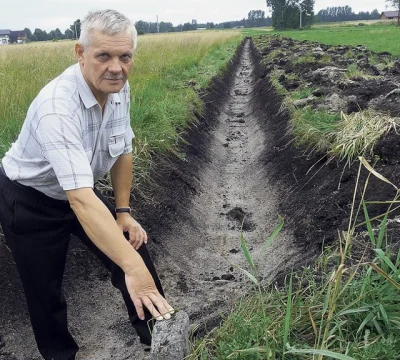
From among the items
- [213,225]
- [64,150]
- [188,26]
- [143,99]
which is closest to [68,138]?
[64,150]

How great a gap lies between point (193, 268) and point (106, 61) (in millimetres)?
2512

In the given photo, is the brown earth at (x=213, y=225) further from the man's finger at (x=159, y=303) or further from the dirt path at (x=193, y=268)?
the man's finger at (x=159, y=303)

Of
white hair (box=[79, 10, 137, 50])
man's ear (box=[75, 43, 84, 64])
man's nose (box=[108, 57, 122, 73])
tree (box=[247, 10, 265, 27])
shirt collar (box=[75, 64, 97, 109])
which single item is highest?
tree (box=[247, 10, 265, 27])

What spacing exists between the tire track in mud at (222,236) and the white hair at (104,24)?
164cm

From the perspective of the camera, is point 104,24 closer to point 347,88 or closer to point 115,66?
point 115,66

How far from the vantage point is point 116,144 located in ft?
7.97

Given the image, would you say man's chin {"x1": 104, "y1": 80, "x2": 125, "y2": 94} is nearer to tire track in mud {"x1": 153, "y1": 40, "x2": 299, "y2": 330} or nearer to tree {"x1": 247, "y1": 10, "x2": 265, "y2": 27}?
tire track in mud {"x1": 153, "y1": 40, "x2": 299, "y2": 330}

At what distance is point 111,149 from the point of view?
240 cm

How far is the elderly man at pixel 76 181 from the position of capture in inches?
73.1

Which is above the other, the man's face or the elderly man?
the man's face

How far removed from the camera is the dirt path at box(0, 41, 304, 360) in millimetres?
3184

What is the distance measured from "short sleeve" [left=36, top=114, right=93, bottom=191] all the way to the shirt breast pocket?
439 mm

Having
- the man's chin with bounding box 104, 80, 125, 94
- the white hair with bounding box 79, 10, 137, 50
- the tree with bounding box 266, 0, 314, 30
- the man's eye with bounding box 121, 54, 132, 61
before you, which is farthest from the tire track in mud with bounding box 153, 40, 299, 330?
the tree with bounding box 266, 0, 314, 30

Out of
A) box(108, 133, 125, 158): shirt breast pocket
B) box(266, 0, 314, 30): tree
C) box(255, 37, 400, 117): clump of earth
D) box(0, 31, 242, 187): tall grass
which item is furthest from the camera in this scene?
box(266, 0, 314, 30): tree
